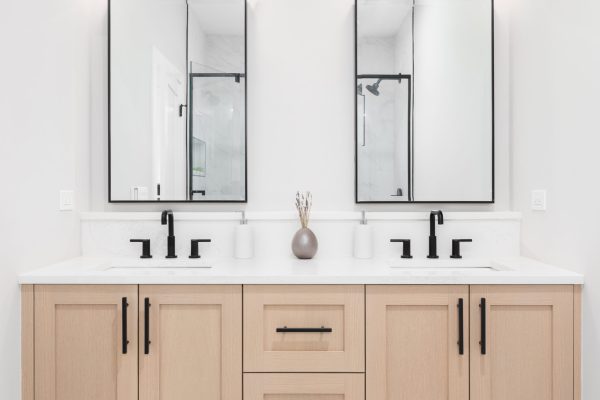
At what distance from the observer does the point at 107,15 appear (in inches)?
80.4

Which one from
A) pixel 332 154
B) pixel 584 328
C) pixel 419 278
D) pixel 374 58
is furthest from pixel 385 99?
pixel 584 328

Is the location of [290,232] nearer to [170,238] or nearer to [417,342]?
[170,238]

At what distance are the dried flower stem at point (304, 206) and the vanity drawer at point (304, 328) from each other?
1.60ft

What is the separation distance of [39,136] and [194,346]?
1034 millimetres

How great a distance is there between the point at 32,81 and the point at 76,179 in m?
0.48

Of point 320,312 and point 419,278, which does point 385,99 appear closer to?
point 419,278

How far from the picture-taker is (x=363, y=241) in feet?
6.33

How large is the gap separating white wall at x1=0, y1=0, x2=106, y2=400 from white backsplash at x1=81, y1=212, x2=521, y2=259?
0.16 m

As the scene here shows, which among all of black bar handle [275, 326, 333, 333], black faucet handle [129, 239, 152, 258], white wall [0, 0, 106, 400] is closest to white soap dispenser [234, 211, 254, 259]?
black faucet handle [129, 239, 152, 258]

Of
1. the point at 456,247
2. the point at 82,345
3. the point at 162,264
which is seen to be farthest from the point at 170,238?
the point at 456,247

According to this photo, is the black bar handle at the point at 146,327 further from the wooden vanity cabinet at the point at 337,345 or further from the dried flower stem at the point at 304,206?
the dried flower stem at the point at 304,206

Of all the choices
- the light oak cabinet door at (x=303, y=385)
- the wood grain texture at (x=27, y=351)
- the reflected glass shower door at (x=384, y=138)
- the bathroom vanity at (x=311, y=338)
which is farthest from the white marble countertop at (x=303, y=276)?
the reflected glass shower door at (x=384, y=138)

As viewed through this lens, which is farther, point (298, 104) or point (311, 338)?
point (298, 104)

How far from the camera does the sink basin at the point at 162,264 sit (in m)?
1.90
